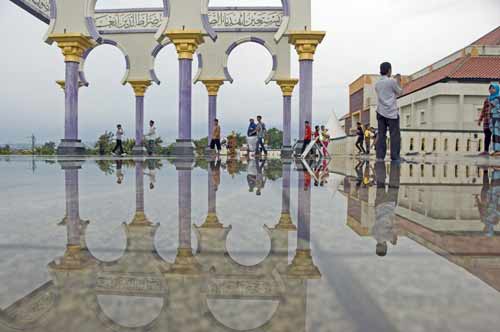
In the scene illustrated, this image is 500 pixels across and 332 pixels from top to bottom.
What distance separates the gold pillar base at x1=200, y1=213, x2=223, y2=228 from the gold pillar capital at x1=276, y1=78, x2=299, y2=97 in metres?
17.2

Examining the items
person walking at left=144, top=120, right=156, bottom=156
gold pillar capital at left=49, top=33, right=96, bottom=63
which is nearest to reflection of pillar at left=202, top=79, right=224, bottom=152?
person walking at left=144, top=120, right=156, bottom=156

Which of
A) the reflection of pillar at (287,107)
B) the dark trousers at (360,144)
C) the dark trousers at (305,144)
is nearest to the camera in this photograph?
the dark trousers at (305,144)

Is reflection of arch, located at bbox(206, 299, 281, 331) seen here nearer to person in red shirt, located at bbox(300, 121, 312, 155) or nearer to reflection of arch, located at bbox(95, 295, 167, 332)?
reflection of arch, located at bbox(95, 295, 167, 332)

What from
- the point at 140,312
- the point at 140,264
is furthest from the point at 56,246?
the point at 140,312

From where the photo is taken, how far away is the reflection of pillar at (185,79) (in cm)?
1289

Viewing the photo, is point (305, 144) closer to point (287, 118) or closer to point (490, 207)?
point (287, 118)

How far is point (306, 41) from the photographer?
13.3 meters

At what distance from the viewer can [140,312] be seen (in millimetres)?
834

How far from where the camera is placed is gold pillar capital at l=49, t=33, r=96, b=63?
13734 millimetres

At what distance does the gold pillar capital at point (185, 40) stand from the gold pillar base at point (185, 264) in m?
12.4

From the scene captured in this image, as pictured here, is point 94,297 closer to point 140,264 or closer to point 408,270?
point 140,264

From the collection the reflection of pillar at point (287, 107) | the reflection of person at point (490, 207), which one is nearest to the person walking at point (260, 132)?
the reflection of pillar at point (287, 107)

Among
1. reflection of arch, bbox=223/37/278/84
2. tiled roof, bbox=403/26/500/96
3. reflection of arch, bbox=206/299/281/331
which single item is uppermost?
tiled roof, bbox=403/26/500/96

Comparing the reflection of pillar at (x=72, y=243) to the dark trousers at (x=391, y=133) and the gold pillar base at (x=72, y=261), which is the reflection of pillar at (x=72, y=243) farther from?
the dark trousers at (x=391, y=133)
